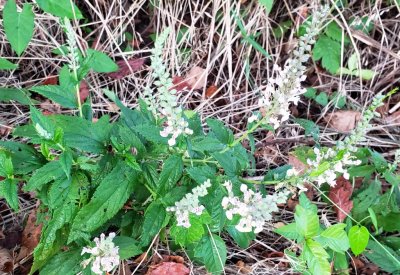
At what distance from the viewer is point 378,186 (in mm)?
2340

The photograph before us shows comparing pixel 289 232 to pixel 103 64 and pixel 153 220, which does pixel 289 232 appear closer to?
pixel 153 220

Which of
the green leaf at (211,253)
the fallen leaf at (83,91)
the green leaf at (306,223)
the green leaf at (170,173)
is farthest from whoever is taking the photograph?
the fallen leaf at (83,91)

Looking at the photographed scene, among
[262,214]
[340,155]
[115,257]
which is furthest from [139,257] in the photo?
[340,155]

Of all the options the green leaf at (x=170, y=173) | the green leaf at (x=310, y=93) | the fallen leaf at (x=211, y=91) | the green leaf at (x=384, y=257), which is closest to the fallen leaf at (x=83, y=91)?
the fallen leaf at (x=211, y=91)

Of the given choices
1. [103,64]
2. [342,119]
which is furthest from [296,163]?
[103,64]

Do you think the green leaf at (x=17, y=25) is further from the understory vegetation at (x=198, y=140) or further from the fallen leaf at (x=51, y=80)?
the fallen leaf at (x=51, y=80)

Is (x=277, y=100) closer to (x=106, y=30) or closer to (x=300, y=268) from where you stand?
(x=300, y=268)

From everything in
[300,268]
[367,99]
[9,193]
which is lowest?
[300,268]

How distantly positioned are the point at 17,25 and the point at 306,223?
60.5 inches

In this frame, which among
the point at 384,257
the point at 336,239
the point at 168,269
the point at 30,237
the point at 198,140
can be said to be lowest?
the point at 384,257

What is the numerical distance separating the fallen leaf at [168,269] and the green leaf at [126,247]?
231mm

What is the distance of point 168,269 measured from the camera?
6.66 ft

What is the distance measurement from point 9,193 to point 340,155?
117 cm

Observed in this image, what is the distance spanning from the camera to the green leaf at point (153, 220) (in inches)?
65.1
